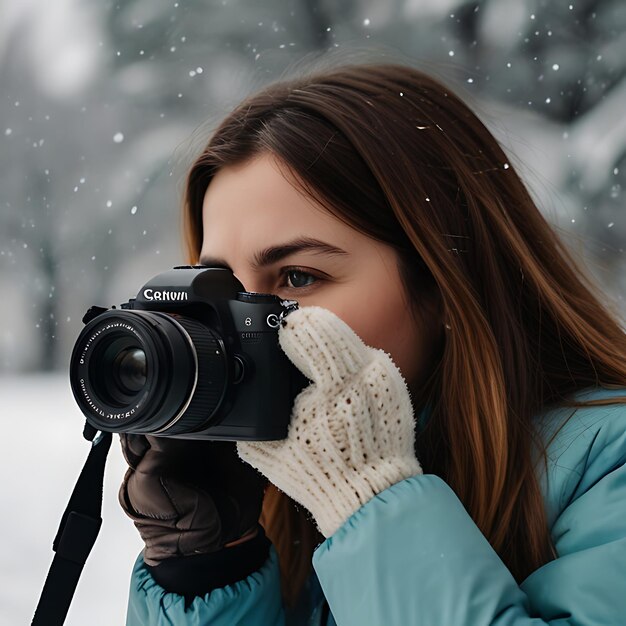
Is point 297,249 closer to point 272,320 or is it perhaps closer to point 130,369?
point 272,320

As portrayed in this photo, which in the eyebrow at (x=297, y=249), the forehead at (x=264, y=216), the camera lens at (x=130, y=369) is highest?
the forehead at (x=264, y=216)

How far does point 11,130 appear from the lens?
229 cm

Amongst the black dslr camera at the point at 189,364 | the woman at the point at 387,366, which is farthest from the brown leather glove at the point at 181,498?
the black dslr camera at the point at 189,364

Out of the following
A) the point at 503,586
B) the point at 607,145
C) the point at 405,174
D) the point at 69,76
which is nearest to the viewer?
the point at 503,586

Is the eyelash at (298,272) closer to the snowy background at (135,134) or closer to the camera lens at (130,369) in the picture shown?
the camera lens at (130,369)

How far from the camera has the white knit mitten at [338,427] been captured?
0.65 m

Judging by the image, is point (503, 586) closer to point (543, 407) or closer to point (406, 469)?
point (406, 469)

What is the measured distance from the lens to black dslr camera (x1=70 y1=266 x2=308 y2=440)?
0.64 m

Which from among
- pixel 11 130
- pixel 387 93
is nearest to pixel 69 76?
pixel 11 130

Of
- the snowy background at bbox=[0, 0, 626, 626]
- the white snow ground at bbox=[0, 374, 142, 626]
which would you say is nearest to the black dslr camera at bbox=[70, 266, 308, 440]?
the snowy background at bbox=[0, 0, 626, 626]

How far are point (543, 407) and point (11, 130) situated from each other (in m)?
1.93

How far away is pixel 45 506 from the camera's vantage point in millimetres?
1783

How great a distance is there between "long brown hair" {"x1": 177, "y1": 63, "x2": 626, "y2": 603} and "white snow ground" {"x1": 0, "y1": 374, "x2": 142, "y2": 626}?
872 mm

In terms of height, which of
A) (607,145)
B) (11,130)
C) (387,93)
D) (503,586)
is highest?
(11,130)
